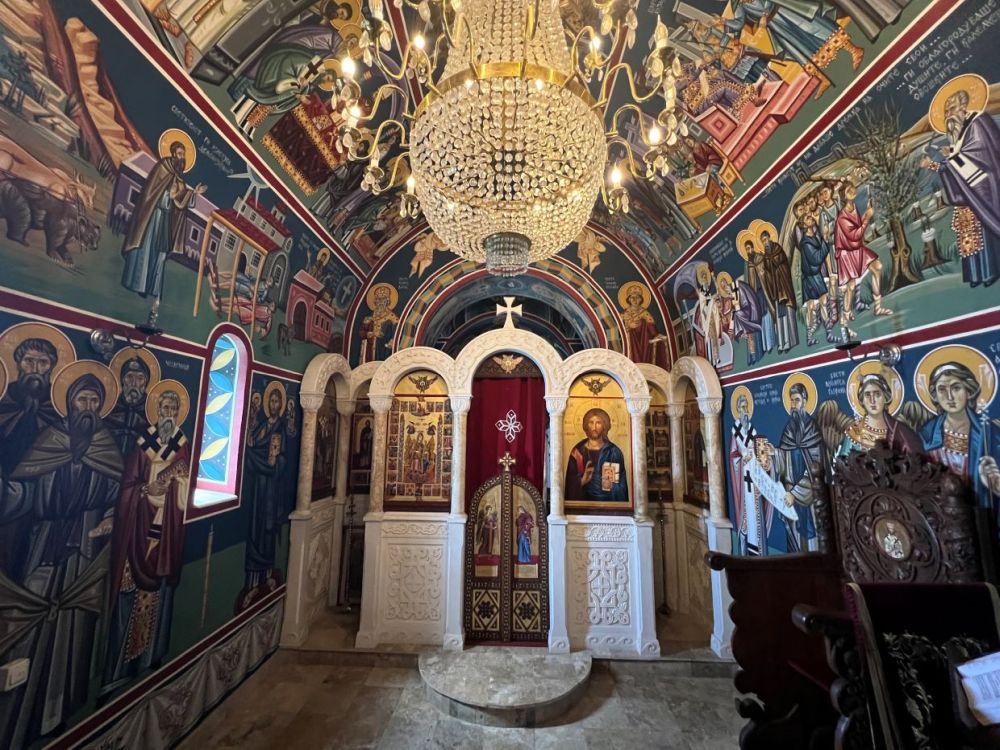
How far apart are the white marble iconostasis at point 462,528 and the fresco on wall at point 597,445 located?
0.04 m

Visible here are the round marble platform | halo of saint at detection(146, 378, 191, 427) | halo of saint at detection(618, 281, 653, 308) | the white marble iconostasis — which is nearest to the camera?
halo of saint at detection(146, 378, 191, 427)

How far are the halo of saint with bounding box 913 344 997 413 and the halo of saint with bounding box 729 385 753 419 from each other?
1934mm

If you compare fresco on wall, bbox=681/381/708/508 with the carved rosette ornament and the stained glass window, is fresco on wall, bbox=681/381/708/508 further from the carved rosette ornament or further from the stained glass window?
the stained glass window

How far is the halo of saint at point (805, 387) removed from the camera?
3.66 m

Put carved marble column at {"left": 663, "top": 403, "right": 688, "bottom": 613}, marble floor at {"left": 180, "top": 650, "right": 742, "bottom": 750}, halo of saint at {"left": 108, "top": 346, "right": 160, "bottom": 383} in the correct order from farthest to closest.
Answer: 1. carved marble column at {"left": 663, "top": 403, "right": 688, "bottom": 613}
2. marble floor at {"left": 180, "top": 650, "right": 742, "bottom": 750}
3. halo of saint at {"left": 108, "top": 346, "right": 160, "bottom": 383}

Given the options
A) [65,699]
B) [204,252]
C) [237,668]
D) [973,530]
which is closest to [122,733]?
A: [65,699]

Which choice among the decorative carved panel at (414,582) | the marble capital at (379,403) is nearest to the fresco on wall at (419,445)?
the marble capital at (379,403)

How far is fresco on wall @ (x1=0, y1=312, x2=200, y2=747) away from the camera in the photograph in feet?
7.27

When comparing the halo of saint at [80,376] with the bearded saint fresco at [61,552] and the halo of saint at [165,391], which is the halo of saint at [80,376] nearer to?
the bearded saint fresco at [61,552]

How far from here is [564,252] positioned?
6.55 meters

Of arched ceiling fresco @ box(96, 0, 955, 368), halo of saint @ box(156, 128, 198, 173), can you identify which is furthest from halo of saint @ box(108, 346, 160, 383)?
arched ceiling fresco @ box(96, 0, 955, 368)

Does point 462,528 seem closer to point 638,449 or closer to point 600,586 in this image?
point 600,586

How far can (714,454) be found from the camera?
16.9ft

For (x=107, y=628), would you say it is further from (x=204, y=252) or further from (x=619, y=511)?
(x=619, y=511)
